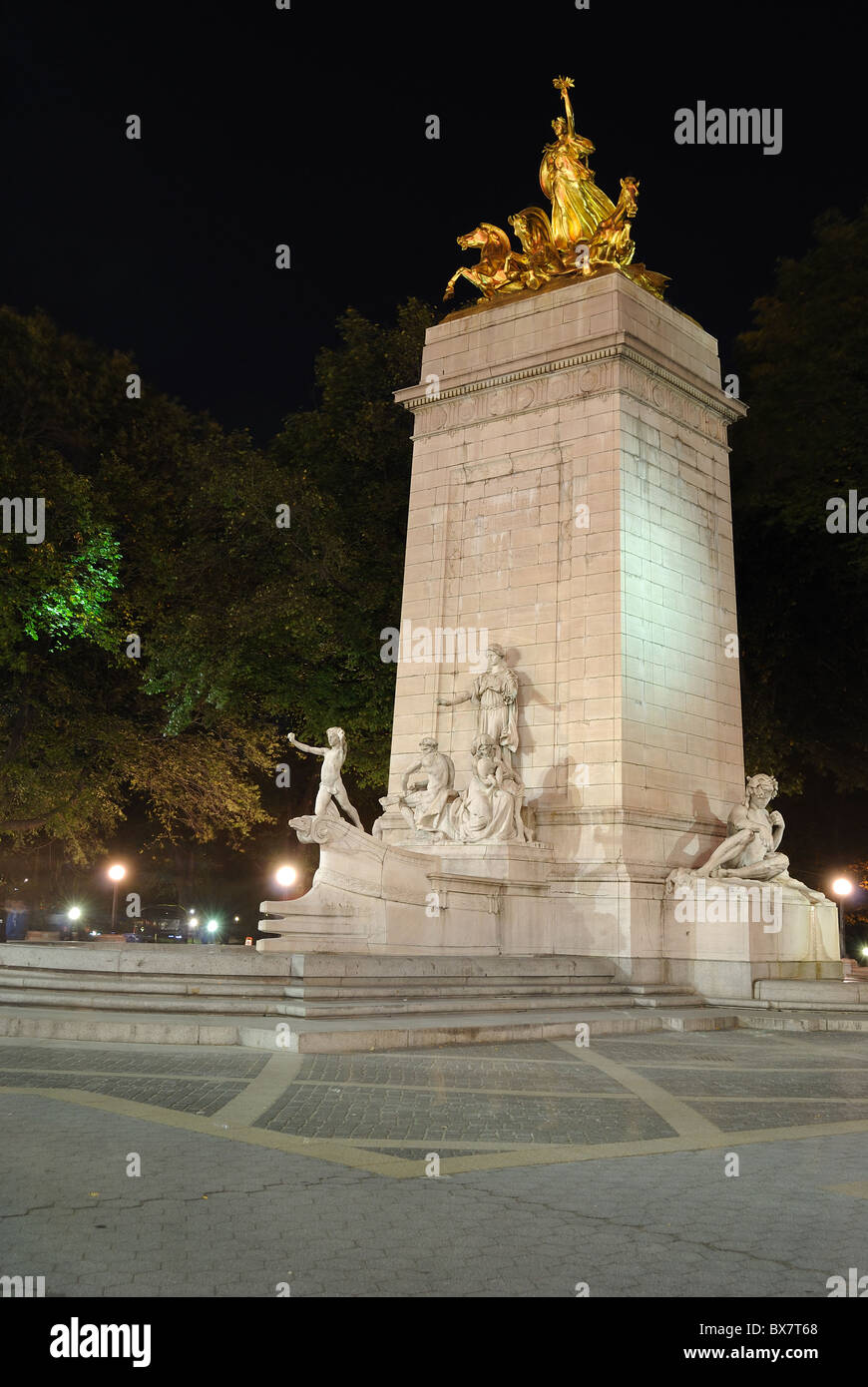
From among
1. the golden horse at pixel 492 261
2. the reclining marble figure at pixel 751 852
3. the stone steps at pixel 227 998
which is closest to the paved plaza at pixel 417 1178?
the stone steps at pixel 227 998

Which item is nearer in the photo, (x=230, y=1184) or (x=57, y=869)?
(x=230, y=1184)

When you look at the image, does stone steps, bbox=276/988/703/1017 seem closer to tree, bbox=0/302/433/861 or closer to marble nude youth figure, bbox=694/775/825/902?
marble nude youth figure, bbox=694/775/825/902

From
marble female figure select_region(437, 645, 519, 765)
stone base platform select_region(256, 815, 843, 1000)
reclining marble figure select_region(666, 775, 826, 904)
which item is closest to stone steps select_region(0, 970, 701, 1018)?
stone base platform select_region(256, 815, 843, 1000)

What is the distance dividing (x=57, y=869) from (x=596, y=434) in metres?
35.1

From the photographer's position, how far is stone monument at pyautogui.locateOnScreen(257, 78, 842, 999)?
20.4m

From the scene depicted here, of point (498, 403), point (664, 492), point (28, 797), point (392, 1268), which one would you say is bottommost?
point (392, 1268)

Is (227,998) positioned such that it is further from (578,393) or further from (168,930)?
(168,930)

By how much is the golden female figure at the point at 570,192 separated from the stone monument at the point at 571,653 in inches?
2.0

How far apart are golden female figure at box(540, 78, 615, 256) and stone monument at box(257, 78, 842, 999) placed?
5cm

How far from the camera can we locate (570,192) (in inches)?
1004

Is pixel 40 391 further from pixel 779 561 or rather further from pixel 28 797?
pixel 779 561

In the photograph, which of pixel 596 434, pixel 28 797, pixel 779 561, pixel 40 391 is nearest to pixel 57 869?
pixel 28 797

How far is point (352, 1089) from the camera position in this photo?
9930 mm

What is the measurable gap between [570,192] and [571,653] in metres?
9.82
